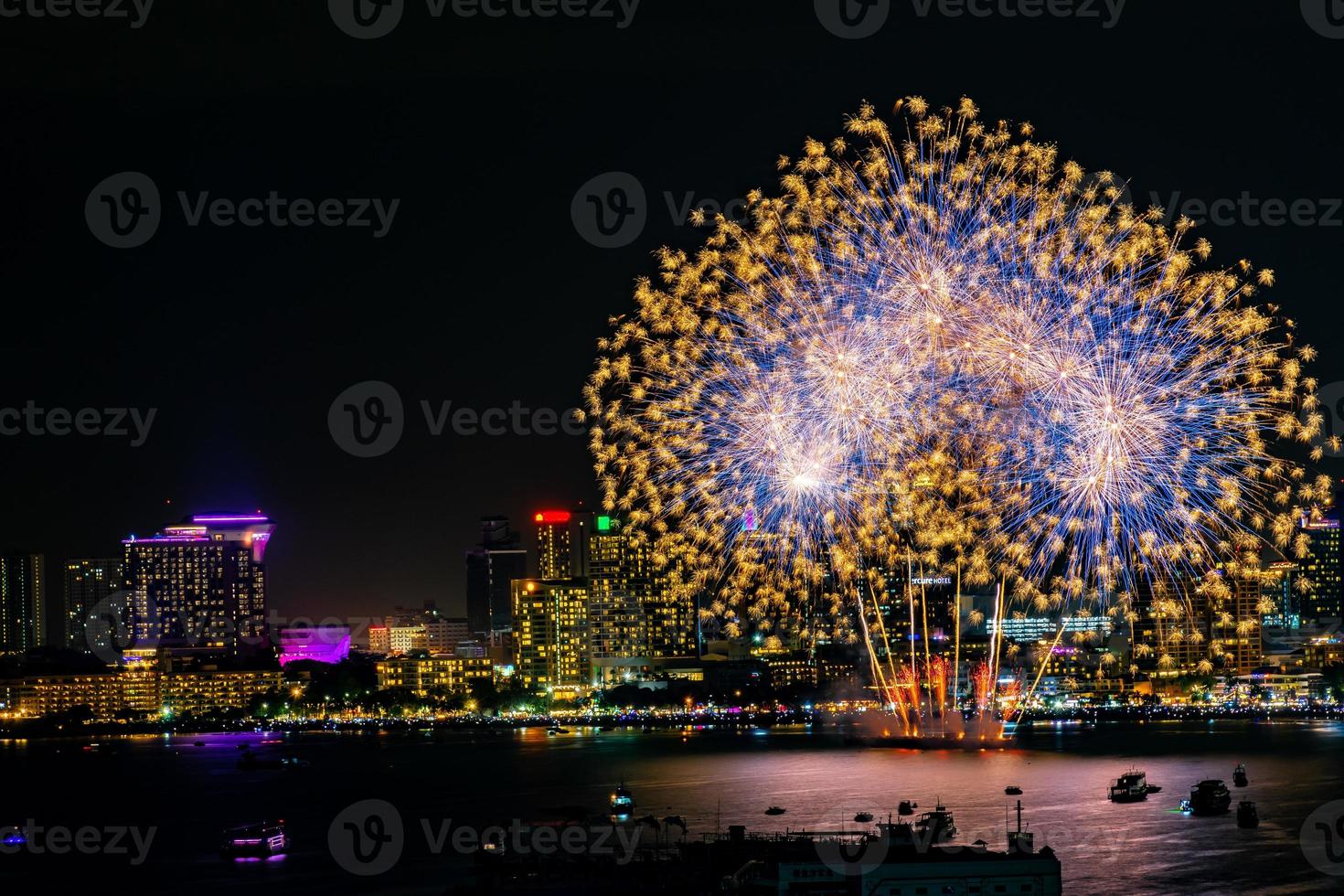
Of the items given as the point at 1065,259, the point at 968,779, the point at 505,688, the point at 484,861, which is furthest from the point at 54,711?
the point at 1065,259

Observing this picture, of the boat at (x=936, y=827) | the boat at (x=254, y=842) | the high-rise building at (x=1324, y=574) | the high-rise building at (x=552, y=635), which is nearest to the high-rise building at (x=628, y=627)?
the high-rise building at (x=552, y=635)

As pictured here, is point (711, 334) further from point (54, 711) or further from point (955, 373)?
Answer: point (54, 711)

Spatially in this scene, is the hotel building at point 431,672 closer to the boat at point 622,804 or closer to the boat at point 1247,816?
the boat at point 622,804

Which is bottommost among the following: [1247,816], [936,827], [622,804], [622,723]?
[622,723]

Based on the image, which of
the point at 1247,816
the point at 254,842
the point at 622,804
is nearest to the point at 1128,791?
the point at 1247,816

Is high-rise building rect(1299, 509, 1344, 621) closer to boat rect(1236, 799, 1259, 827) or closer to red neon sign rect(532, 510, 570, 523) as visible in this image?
red neon sign rect(532, 510, 570, 523)

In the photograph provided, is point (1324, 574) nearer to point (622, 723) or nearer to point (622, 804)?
point (622, 723)

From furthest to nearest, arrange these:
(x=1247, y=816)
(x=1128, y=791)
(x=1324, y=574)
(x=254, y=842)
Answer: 1. (x=1324, y=574)
2. (x=1128, y=791)
3. (x=1247, y=816)
4. (x=254, y=842)
